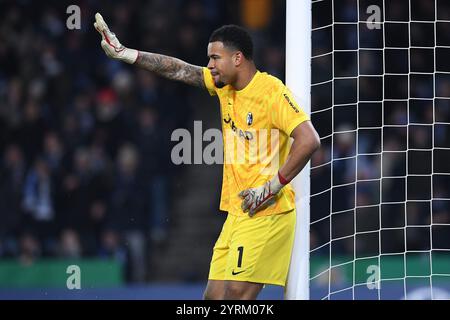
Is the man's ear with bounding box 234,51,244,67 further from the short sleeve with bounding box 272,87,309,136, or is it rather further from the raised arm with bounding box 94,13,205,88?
the raised arm with bounding box 94,13,205,88

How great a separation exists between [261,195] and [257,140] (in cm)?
35

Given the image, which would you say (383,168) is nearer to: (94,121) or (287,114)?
(94,121)

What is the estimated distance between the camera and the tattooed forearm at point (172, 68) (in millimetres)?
6754

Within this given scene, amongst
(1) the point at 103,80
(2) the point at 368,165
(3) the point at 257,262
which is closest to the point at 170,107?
(1) the point at 103,80

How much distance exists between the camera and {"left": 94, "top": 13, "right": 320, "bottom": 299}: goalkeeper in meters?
6.20

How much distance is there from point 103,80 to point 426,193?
4101 mm

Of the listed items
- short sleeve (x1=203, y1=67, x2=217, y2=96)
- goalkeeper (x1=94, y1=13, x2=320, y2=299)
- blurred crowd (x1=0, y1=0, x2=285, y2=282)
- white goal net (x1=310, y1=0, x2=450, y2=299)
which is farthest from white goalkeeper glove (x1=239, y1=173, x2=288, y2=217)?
blurred crowd (x1=0, y1=0, x2=285, y2=282)

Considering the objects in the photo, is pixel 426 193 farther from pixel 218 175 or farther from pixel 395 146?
pixel 218 175

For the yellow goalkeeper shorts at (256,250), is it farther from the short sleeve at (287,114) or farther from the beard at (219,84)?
the beard at (219,84)

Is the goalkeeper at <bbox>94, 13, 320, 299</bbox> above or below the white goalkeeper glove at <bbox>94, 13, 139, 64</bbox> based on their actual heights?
below

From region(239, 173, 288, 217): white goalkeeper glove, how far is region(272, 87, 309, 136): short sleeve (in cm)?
28

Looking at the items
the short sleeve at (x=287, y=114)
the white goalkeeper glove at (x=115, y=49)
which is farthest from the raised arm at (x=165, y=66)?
the short sleeve at (x=287, y=114)

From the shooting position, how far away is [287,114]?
6156mm

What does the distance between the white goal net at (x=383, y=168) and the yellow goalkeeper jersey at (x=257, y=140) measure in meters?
3.56
